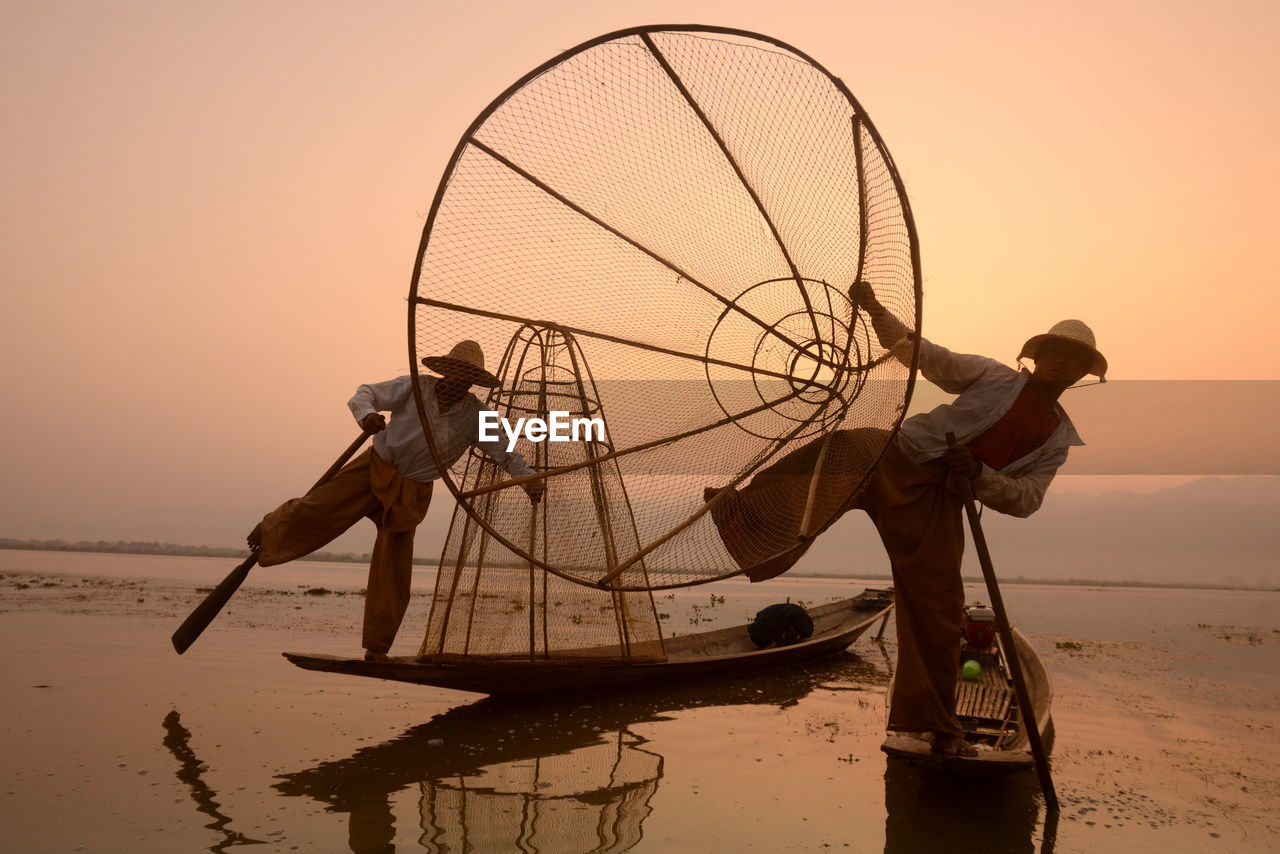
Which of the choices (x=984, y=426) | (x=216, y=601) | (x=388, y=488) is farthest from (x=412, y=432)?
(x=984, y=426)

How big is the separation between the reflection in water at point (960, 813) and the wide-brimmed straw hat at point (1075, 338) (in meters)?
1.90

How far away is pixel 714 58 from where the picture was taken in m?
4.23

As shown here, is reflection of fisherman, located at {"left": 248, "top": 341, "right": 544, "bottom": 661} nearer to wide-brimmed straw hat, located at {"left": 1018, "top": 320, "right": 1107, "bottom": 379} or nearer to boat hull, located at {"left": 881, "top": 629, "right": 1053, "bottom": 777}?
boat hull, located at {"left": 881, "top": 629, "right": 1053, "bottom": 777}

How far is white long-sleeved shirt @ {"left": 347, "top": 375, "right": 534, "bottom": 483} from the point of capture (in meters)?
5.01

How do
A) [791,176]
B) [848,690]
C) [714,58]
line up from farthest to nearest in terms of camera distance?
1. [848,690]
2. [791,176]
3. [714,58]

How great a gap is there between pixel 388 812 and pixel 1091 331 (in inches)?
142

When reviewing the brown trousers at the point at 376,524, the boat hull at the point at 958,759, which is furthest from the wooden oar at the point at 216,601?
the boat hull at the point at 958,759

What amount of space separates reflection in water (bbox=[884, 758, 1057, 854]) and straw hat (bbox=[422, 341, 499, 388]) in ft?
9.68

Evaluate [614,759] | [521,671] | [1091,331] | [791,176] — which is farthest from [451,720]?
[1091,331]

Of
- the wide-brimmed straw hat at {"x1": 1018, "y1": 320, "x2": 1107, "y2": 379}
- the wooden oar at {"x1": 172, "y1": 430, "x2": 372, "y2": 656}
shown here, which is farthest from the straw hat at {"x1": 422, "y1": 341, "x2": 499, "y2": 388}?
the wide-brimmed straw hat at {"x1": 1018, "y1": 320, "x2": 1107, "y2": 379}

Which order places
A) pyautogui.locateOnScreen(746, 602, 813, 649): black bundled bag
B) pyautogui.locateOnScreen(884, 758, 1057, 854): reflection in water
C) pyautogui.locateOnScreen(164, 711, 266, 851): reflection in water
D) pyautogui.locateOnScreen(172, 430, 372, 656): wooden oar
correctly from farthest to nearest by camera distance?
1. pyautogui.locateOnScreen(746, 602, 813, 649): black bundled bag
2. pyautogui.locateOnScreen(172, 430, 372, 656): wooden oar
3. pyautogui.locateOnScreen(884, 758, 1057, 854): reflection in water
4. pyautogui.locateOnScreen(164, 711, 266, 851): reflection in water

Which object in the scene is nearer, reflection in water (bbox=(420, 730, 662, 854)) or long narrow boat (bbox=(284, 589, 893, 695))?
reflection in water (bbox=(420, 730, 662, 854))

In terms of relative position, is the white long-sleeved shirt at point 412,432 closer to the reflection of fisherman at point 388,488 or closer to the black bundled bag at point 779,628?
the reflection of fisherman at point 388,488

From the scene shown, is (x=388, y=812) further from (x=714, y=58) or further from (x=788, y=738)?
(x=714, y=58)
